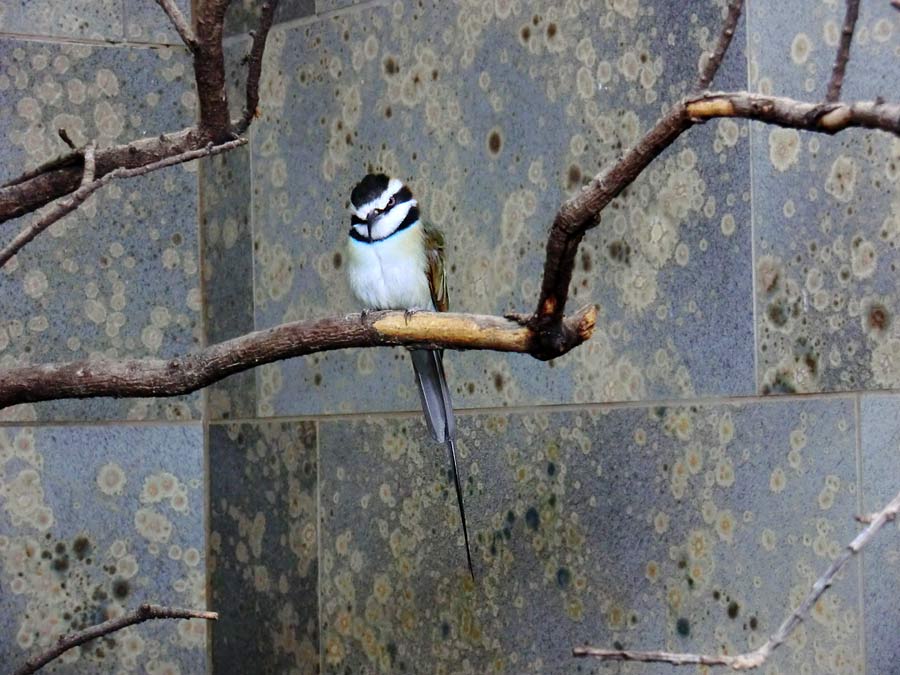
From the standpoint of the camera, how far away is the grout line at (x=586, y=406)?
9.46ft

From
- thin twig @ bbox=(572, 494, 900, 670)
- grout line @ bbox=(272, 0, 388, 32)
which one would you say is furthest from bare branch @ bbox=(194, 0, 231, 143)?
grout line @ bbox=(272, 0, 388, 32)

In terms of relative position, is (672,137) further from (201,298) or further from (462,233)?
(201,298)

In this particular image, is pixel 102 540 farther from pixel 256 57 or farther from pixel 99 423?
pixel 256 57

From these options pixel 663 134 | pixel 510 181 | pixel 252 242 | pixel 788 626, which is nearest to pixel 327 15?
pixel 252 242

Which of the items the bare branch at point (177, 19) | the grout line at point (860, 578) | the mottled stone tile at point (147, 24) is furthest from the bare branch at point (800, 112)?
the mottled stone tile at point (147, 24)

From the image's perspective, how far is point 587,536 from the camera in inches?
123

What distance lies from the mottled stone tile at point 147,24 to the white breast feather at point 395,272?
3.26 feet

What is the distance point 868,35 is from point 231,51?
1696 millimetres

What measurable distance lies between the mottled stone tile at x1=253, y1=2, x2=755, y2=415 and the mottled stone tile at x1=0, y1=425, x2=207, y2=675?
1.12 feet

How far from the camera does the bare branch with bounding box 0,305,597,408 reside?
2193mm

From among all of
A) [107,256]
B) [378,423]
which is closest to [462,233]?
[378,423]

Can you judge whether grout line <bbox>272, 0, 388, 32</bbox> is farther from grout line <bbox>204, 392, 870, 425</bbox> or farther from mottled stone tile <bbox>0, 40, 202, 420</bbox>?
grout line <bbox>204, 392, 870, 425</bbox>

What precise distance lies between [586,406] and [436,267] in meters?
0.44

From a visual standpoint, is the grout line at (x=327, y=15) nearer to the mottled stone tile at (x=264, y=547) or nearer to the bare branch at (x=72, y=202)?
the mottled stone tile at (x=264, y=547)
